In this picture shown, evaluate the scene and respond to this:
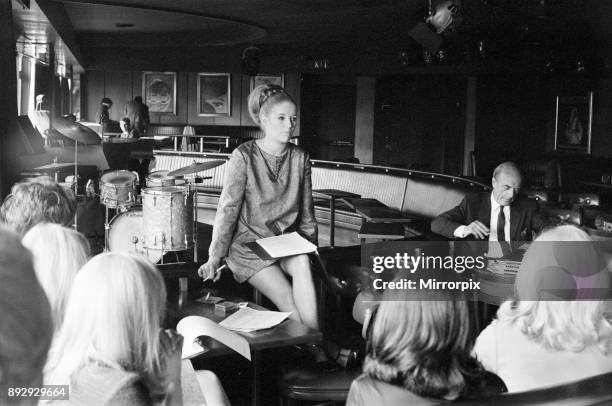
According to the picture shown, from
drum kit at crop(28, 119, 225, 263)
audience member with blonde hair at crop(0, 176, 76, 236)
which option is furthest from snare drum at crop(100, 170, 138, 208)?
audience member with blonde hair at crop(0, 176, 76, 236)

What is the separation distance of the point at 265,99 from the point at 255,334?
3.99 ft

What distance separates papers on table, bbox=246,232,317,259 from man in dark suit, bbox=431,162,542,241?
138cm

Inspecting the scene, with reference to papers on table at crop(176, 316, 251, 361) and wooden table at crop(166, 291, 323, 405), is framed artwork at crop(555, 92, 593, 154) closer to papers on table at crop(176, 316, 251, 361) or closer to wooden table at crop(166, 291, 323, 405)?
wooden table at crop(166, 291, 323, 405)

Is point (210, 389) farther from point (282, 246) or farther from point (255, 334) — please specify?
point (282, 246)

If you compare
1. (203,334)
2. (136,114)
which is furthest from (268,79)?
(203,334)

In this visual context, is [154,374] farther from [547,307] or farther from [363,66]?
[363,66]

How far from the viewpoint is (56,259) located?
79.4 inches

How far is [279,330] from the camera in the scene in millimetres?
2777

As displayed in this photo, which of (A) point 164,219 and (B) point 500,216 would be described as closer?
(B) point 500,216

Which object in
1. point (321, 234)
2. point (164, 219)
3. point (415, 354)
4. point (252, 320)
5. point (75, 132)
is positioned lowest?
point (321, 234)

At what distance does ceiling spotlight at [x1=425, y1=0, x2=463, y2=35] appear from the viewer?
7516 millimetres

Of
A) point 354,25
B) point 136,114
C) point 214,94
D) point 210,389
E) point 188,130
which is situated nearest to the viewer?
point 210,389

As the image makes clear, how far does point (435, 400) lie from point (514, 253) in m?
2.34

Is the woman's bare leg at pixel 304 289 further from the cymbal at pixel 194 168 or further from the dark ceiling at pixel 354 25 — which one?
the dark ceiling at pixel 354 25
